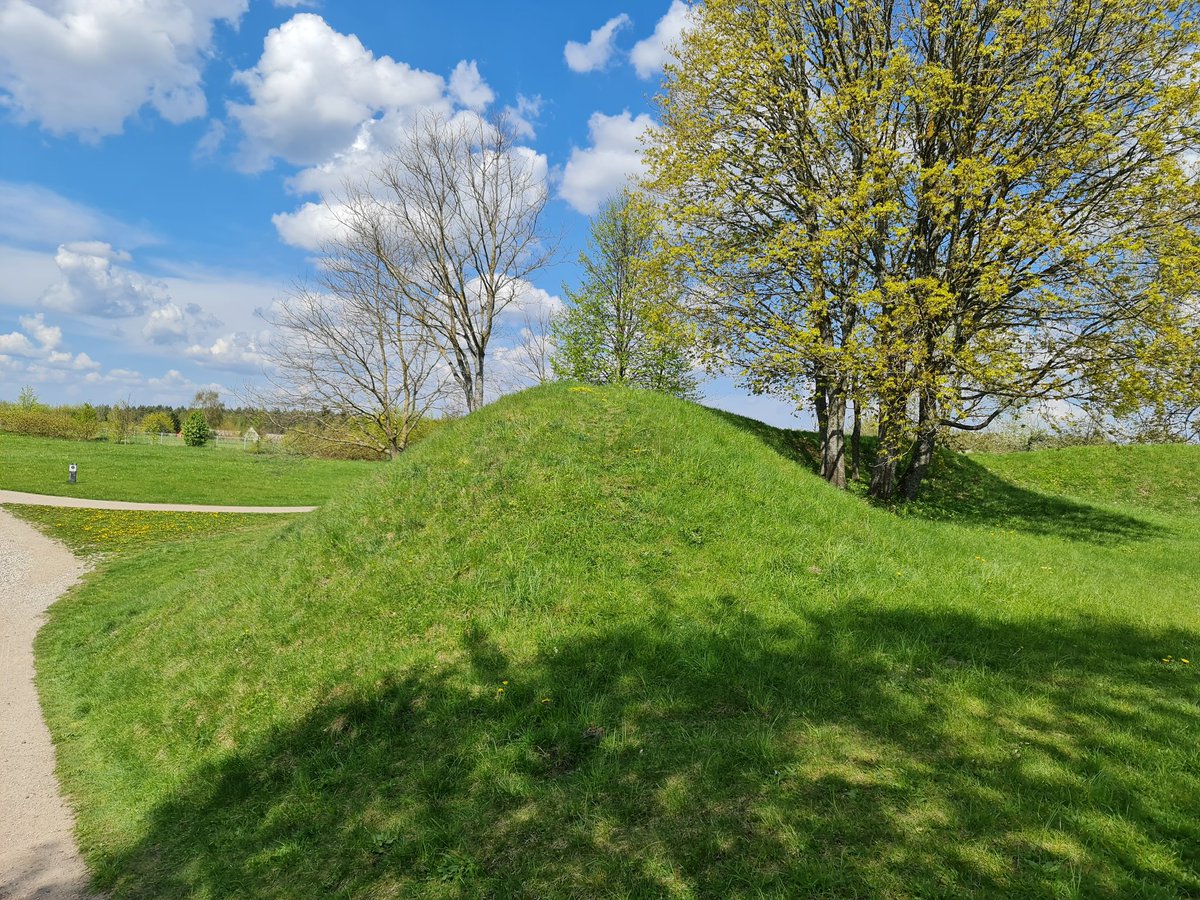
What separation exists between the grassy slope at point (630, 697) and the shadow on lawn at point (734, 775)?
0.03 m

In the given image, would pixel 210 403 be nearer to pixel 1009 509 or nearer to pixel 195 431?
pixel 195 431

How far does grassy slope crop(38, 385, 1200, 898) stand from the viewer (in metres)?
3.89

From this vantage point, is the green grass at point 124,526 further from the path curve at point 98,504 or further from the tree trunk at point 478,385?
the tree trunk at point 478,385

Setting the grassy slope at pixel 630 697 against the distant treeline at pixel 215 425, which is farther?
the distant treeline at pixel 215 425

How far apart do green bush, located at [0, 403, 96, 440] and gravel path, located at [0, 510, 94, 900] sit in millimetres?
48350

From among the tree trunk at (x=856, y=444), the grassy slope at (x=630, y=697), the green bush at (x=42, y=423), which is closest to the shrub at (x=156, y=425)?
the green bush at (x=42, y=423)

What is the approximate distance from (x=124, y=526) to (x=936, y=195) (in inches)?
993

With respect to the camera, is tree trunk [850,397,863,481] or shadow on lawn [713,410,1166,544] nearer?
shadow on lawn [713,410,1166,544]

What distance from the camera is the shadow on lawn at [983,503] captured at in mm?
14477

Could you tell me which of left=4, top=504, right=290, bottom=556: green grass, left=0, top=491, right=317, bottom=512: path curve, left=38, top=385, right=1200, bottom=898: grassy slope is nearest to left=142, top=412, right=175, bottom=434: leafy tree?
left=0, top=491, right=317, bottom=512: path curve

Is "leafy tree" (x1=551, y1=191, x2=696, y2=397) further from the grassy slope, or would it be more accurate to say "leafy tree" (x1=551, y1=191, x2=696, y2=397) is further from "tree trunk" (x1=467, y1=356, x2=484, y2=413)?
the grassy slope

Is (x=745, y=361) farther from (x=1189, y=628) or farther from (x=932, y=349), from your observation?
(x=1189, y=628)

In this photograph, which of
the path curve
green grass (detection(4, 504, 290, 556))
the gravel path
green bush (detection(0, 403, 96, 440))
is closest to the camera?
the gravel path

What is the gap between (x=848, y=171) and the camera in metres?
14.0
